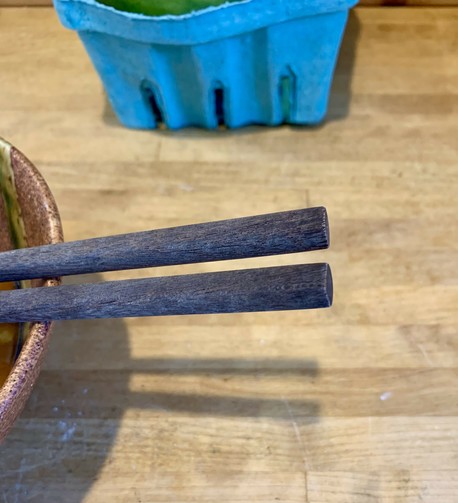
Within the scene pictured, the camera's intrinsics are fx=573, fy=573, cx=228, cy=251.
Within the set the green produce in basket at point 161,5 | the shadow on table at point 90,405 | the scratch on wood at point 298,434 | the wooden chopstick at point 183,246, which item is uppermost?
the green produce in basket at point 161,5

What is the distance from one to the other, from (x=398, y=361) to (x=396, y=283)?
76 mm

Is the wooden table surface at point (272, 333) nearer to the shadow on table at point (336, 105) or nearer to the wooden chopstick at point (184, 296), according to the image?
the shadow on table at point (336, 105)

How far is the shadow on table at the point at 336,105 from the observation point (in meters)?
0.64

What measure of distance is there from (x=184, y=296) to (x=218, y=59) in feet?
1.07

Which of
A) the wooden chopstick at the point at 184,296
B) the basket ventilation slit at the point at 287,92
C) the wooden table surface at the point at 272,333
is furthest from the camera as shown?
the basket ventilation slit at the point at 287,92

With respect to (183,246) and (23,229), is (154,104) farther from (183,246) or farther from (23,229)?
(183,246)

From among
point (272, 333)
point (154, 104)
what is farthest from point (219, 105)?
point (272, 333)

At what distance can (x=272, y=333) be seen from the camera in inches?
19.8

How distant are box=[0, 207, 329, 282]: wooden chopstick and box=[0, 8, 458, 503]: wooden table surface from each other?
16 centimetres

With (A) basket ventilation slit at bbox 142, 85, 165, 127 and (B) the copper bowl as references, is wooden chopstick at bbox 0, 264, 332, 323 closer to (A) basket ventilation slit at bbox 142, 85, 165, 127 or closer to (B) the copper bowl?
(B) the copper bowl

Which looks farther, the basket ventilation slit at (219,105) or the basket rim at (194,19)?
the basket ventilation slit at (219,105)

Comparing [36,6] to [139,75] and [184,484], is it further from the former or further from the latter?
[184,484]

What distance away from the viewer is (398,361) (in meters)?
0.48

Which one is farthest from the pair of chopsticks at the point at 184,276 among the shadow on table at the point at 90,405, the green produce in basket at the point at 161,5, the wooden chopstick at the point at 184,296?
the green produce in basket at the point at 161,5
